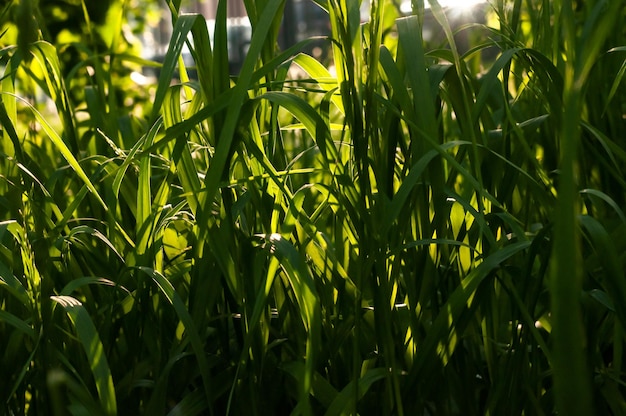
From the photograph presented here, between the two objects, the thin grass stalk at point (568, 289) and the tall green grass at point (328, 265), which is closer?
the thin grass stalk at point (568, 289)

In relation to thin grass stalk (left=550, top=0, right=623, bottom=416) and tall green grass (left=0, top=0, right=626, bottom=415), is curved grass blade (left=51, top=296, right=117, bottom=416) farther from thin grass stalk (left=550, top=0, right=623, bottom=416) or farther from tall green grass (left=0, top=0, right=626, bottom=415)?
thin grass stalk (left=550, top=0, right=623, bottom=416)

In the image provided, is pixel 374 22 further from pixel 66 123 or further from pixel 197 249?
pixel 66 123

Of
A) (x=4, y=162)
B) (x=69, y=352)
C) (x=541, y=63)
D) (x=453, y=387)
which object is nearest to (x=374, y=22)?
(x=541, y=63)

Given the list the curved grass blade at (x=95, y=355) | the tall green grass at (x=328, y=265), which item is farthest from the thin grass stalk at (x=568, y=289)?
the curved grass blade at (x=95, y=355)

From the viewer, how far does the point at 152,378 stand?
31.3 inches

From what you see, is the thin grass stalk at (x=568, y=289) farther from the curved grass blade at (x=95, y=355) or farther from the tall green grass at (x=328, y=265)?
the curved grass blade at (x=95, y=355)

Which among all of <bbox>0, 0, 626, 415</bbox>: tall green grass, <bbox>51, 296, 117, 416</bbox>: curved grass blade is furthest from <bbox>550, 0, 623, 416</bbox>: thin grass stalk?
<bbox>51, 296, 117, 416</bbox>: curved grass blade

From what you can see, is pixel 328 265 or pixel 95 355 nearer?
pixel 95 355

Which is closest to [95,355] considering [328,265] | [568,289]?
[328,265]

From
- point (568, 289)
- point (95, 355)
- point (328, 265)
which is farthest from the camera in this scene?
point (328, 265)

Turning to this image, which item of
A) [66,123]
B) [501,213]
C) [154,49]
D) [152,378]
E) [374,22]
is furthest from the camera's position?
[154,49]

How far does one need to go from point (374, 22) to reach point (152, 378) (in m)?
0.43

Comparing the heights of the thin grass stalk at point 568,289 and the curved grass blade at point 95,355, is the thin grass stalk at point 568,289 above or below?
above

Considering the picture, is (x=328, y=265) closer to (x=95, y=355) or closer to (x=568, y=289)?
(x=95, y=355)
